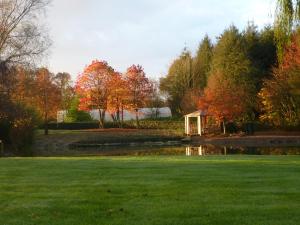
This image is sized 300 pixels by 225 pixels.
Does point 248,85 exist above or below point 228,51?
below

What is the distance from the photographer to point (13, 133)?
30812 millimetres

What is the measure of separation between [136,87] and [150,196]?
4531 centimetres

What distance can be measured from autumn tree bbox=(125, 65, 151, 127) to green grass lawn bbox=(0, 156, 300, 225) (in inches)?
1618

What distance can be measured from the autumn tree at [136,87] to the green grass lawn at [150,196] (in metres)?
41.1

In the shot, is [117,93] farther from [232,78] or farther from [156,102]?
[232,78]

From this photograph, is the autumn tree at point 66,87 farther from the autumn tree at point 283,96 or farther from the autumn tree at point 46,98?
the autumn tree at point 283,96

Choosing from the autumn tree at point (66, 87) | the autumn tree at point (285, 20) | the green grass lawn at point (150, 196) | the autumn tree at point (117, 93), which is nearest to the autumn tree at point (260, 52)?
the autumn tree at point (117, 93)

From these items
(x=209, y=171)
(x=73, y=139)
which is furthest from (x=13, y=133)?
(x=209, y=171)

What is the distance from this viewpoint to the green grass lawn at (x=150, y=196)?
5.87 metres

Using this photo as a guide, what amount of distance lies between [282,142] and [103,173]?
28.2 m

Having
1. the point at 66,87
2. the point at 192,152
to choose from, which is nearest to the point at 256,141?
the point at 192,152

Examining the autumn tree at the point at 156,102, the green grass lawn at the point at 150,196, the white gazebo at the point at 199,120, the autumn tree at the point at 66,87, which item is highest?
the autumn tree at the point at 66,87

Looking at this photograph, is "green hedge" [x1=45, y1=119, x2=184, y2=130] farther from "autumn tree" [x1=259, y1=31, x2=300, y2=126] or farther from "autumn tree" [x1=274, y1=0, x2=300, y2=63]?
"autumn tree" [x1=274, y1=0, x2=300, y2=63]

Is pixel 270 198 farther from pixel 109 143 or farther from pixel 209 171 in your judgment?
pixel 109 143
